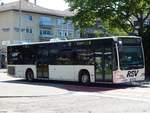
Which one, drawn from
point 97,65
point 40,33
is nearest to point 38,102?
point 97,65

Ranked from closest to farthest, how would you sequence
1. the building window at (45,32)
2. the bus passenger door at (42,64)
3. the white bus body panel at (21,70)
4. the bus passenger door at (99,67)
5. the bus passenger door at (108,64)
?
the bus passenger door at (108,64) → the bus passenger door at (99,67) → the bus passenger door at (42,64) → the white bus body panel at (21,70) → the building window at (45,32)

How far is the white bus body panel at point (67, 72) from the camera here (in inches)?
1042

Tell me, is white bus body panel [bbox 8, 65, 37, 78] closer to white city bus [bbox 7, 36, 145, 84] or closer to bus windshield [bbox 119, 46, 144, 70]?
white city bus [bbox 7, 36, 145, 84]

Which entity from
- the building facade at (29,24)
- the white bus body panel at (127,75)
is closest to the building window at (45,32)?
the building facade at (29,24)

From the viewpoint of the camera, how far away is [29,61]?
104 ft

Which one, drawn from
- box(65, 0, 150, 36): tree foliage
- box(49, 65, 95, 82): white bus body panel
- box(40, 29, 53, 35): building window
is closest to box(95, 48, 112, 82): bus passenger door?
box(49, 65, 95, 82): white bus body panel

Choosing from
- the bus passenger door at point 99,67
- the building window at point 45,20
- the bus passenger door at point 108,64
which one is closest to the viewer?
the bus passenger door at point 108,64

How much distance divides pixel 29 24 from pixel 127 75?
194 feet

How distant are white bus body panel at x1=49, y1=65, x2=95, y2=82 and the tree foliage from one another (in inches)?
398

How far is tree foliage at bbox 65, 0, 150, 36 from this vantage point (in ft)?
123

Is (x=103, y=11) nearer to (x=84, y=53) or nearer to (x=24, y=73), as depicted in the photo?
(x=24, y=73)

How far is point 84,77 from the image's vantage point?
88.4 feet

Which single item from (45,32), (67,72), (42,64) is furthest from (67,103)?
(45,32)

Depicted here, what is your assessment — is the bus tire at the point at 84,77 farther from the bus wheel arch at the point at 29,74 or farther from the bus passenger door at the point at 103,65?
the bus wheel arch at the point at 29,74
